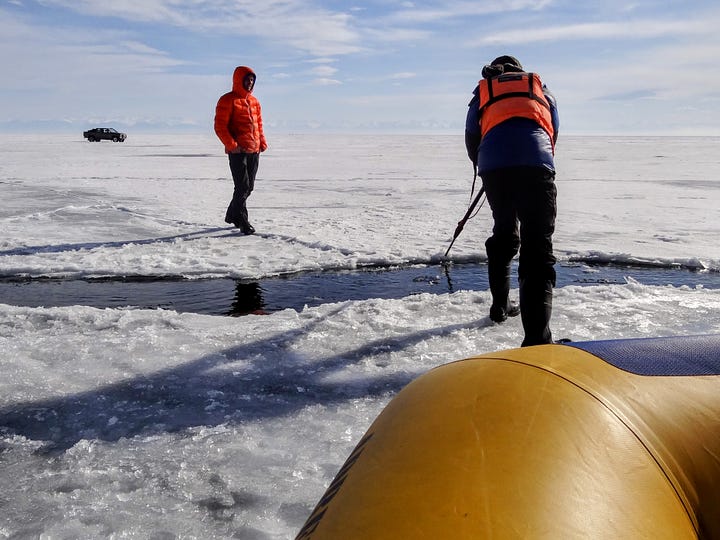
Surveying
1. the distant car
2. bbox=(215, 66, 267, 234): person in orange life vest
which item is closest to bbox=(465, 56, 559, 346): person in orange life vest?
bbox=(215, 66, 267, 234): person in orange life vest

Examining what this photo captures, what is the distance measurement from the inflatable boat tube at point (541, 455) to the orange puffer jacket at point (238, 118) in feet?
21.4

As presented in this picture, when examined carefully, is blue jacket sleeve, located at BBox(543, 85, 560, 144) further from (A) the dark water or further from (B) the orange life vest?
(A) the dark water

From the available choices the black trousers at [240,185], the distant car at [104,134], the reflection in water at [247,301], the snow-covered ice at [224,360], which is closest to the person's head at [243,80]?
the black trousers at [240,185]

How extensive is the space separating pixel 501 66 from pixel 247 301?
2692mm

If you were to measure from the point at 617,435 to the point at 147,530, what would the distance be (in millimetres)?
1476

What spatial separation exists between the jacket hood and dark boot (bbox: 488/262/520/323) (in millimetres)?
4917

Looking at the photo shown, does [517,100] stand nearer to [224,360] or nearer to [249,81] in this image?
[224,360]

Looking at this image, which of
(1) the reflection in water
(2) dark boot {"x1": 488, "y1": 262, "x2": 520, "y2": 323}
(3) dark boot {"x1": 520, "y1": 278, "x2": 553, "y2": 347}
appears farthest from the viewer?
(1) the reflection in water

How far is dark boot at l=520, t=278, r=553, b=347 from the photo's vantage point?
327cm

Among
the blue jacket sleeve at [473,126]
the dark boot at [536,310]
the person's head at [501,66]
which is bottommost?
the dark boot at [536,310]

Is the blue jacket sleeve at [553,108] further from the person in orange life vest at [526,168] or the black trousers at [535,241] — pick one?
the black trousers at [535,241]

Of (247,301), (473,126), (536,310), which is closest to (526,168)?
(473,126)

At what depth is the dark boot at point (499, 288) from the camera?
12.7ft

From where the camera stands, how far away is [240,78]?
293 inches
